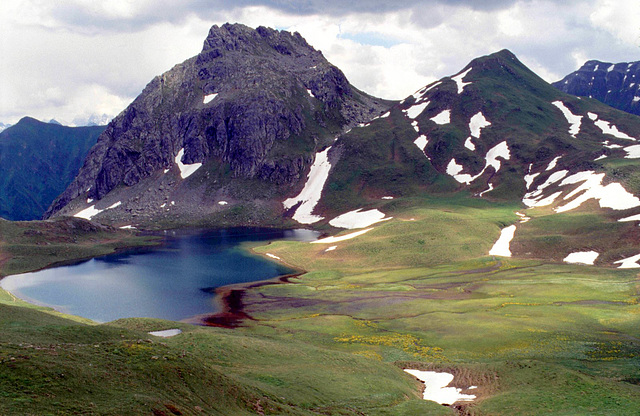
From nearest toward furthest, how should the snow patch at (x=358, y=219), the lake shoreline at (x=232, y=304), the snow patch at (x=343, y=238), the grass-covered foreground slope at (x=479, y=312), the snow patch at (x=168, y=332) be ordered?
the grass-covered foreground slope at (x=479, y=312), the snow patch at (x=168, y=332), the lake shoreline at (x=232, y=304), the snow patch at (x=343, y=238), the snow patch at (x=358, y=219)

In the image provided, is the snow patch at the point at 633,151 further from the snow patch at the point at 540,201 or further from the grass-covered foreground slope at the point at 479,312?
the grass-covered foreground slope at the point at 479,312

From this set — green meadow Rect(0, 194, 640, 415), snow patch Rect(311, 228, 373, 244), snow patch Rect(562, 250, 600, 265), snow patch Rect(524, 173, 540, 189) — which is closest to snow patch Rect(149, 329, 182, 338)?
green meadow Rect(0, 194, 640, 415)

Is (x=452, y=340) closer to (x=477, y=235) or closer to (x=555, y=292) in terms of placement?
(x=555, y=292)

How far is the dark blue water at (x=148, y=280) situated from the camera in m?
76.9

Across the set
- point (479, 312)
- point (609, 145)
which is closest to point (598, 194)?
point (609, 145)

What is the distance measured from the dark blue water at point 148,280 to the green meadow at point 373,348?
1081 cm

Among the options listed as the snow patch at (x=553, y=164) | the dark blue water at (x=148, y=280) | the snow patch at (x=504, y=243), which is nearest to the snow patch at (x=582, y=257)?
the snow patch at (x=504, y=243)

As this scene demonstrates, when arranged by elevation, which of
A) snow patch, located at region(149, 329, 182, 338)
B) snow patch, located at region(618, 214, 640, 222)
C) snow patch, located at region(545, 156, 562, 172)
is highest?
snow patch, located at region(545, 156, 562, 172)

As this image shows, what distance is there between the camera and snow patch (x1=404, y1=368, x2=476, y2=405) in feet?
118

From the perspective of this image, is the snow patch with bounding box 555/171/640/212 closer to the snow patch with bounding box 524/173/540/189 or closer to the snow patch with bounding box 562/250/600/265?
the snow patch with bounding box 524/173/540/189

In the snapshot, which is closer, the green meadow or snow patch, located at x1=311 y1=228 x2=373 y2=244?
the green meadow

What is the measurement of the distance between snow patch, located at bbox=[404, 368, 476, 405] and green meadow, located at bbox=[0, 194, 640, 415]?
976 mm

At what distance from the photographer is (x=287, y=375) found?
115 feet

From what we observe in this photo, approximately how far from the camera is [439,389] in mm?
38594
